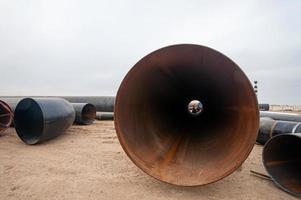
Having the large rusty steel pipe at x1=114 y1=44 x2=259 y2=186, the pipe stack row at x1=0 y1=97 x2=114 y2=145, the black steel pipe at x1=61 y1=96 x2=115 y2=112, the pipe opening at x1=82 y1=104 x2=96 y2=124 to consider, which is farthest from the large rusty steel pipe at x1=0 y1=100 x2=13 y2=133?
the black steel pipe at x1=61 y1=96 x2=115 y2=112

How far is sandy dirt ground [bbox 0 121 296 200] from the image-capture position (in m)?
2.77

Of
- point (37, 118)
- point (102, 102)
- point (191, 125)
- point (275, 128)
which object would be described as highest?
point (191, 125)

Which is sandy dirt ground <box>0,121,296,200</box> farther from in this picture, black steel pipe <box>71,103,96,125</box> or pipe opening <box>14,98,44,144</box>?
black steel pipe <box>71,103,96,125</box>

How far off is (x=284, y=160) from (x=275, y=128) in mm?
1735

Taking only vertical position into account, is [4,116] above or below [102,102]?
above

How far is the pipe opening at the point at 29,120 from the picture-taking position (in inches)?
218

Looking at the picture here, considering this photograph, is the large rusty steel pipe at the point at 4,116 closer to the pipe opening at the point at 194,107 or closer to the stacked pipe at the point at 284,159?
the pipe opening at the point at 194,107

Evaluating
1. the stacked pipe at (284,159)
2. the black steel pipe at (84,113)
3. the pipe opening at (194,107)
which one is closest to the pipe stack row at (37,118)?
the black steel pipe at (84,113)

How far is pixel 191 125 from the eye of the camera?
406 cm

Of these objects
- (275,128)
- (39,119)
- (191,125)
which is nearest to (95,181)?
(191,125)

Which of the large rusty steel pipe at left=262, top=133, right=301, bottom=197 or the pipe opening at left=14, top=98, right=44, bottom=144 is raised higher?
the large rusty steel pipe at left=262, top=133, right=301, bottom=197

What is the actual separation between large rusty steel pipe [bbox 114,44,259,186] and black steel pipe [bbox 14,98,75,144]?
2.96 meters

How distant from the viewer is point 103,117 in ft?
36.7

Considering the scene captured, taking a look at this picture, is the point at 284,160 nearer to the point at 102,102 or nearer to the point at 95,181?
the point at 95,181
